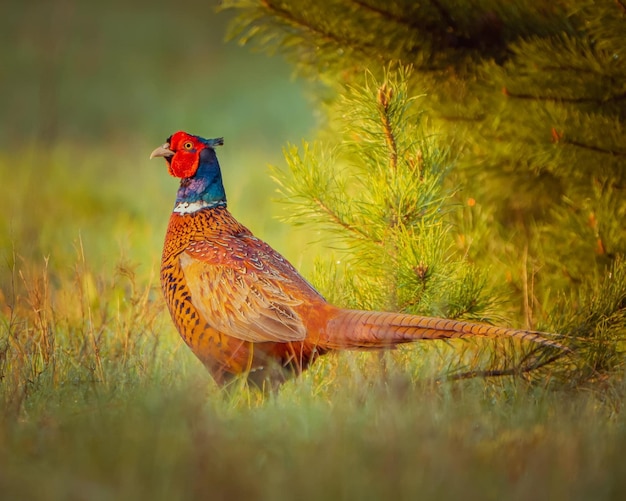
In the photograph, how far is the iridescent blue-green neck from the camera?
11.8ft

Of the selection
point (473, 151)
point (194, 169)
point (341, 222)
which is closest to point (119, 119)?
point (473, 151)

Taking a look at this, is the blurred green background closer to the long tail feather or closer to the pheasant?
the pheasant

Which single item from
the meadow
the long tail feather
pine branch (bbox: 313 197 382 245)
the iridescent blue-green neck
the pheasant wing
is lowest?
the meadow

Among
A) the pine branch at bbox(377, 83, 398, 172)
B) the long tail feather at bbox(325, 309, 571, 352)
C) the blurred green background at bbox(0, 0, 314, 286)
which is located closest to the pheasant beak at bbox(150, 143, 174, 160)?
the blurred green background at bbox(0, 0, 314, 286)

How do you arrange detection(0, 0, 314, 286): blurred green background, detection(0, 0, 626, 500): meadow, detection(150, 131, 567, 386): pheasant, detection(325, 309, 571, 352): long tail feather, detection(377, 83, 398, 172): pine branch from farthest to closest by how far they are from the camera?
detection(0, 0, 314, 286): blurred green background → detection(377, 83, 398, 172): pine branch → detection(150, 131, 567, 386): pheasant → detection(325, 309, 571, 352): long tail feather → detection(0, 0, 626, 500): meadow

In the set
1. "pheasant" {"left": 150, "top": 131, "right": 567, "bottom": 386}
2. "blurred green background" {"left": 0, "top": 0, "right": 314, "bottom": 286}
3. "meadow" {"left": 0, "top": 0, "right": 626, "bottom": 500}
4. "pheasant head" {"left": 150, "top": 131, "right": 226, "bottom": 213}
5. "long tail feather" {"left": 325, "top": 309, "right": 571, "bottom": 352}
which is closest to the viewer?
"meadow" {"left": 0, "top": 0, "right": 626, "bottom": 500}

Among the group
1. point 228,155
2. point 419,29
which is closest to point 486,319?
point 419,29

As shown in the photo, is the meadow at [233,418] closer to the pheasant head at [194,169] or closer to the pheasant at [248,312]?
the pheasant at [248,312]

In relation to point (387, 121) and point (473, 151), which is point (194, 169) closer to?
point (387, 121)

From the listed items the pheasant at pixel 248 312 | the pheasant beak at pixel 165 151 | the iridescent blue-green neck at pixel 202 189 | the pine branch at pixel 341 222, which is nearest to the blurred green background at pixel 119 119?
the pheasant beak at pixel 165 151

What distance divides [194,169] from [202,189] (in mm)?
84

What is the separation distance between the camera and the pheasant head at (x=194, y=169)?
3.60 meters

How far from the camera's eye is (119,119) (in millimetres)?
10172

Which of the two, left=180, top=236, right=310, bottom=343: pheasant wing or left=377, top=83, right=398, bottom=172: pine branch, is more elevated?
left=377, top=83, right=398, bottom=172: pine branch
